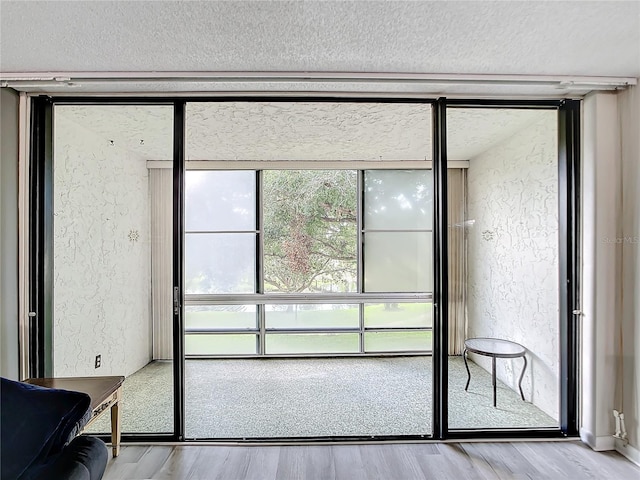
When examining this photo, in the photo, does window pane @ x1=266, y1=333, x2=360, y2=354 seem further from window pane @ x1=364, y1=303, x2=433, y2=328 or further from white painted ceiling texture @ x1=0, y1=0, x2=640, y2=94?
white painted ceiling texture @ x1=0, y1=0, x2=640, y2=94

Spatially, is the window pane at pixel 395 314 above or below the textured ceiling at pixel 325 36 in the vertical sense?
below

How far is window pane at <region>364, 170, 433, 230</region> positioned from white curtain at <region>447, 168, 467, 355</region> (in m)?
1.67

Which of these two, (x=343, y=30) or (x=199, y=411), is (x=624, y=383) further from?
(x=199, y=411)

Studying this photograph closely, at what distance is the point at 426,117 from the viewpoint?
275cm

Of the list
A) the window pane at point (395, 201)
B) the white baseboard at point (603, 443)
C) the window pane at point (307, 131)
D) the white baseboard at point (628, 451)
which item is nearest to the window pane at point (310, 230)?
the window pane at point (395, 201)

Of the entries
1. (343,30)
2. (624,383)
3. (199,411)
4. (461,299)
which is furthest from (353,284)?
(343,30)

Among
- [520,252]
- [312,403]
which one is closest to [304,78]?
[520,252]

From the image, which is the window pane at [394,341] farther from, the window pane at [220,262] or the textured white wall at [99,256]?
the textured white wall at [99,256]

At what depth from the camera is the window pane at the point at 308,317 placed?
4.34m

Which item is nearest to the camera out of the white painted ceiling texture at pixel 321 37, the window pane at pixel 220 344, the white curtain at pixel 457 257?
the white painted ceiling texture at pixel 321 37

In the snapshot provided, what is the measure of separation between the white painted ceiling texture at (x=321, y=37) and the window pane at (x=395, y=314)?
2.96 m

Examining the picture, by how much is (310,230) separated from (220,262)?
4.08 ft

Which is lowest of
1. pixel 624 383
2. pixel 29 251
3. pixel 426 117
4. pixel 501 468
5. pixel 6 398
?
pixel 501 468

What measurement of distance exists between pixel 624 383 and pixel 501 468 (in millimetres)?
1050
